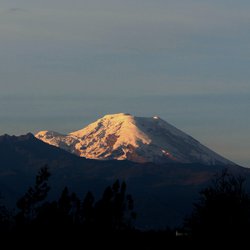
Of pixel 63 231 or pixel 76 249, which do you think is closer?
pixel 76 249

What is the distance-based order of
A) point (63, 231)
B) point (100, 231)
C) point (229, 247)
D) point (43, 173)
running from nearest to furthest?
point (229, 247) < point (63, 231) < point (100, 231) < point (43, 173)

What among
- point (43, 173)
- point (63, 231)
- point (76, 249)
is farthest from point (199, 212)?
point (43, 173)

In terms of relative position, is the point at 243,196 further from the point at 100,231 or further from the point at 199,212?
the point at 100,231

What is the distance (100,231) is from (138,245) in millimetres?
33221

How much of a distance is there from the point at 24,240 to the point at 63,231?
15.9m

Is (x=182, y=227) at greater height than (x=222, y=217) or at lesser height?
lesser

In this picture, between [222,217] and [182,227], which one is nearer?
[222,217]

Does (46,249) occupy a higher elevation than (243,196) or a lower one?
lower

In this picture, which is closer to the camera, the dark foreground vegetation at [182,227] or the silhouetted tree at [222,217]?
the silhouetted tree at [222,217]

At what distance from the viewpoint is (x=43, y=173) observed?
194 metres

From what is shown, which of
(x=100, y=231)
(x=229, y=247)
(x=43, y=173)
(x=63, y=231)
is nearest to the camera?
(x=229, y=247)

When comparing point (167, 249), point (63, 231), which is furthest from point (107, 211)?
point (167, 249)

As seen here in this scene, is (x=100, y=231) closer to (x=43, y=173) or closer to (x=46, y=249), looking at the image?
(x=43, y=173)

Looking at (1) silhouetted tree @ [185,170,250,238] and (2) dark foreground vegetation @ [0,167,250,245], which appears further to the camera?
(2) dark foreground vegetation @ [0,167,250,245]
